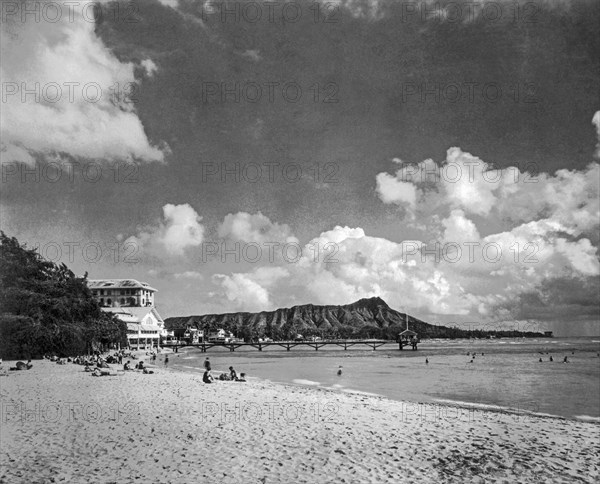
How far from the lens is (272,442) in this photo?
39.8 ft

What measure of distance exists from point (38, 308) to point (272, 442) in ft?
120

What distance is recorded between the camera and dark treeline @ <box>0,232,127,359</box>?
129ft

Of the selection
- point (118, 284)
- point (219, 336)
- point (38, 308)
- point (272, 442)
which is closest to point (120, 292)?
point (118, 284)

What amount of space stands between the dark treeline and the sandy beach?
2312cm

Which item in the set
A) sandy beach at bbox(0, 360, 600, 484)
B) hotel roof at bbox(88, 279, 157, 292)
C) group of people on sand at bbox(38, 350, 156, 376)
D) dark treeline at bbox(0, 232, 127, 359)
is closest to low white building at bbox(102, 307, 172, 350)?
hotel roof at bbox(88, 279, 157, 292)

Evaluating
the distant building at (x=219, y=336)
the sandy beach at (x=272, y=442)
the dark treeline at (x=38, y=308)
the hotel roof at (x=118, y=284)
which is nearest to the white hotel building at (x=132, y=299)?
the hotel roof at (x=118, y=284)

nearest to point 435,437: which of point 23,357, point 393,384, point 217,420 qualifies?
point 217,420

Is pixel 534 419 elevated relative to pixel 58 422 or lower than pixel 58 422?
lower

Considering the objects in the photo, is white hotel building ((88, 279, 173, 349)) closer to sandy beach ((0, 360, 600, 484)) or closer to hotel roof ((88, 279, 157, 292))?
hotel roof ((88, 279, 157, 292))

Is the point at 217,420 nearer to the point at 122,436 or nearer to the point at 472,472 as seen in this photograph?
the point at 122,436

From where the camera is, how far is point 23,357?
41.4 metres

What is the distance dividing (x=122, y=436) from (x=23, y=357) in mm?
36003

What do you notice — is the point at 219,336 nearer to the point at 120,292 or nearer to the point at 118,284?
the point at 120,292

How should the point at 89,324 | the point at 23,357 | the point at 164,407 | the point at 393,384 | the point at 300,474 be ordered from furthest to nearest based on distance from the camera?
the point at 89,324 → the point at 23,357 → the point at 393,384 → the point at 164,407 → the point at 300,474
